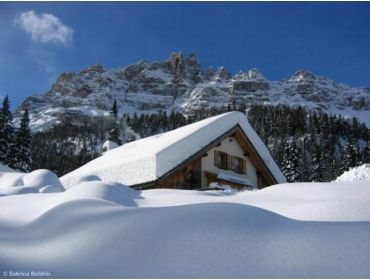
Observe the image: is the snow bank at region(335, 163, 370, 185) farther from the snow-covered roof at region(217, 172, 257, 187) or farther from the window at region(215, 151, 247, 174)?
the window at region(215, 151, 247, 174)

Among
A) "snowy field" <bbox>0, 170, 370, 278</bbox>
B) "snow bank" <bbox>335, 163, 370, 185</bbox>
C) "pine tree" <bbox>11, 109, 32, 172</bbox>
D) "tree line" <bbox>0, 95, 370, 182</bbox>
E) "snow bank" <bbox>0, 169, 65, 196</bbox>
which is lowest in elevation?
"snowy field" <bbox>0, 170, 370, 278</bbox>

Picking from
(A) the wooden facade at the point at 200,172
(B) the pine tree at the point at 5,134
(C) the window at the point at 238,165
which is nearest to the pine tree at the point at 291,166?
(A) the wooden facade at the point at 200,172

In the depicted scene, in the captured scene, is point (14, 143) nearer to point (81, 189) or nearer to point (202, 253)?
point (81, 189)

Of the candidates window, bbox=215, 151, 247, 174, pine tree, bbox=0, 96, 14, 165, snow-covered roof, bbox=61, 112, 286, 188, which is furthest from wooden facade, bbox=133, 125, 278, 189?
pine tree, bbox=0, 96, 14, 165

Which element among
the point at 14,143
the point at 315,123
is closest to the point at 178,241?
the point at 14,143

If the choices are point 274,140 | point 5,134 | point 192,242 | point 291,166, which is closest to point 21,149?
point 5,134

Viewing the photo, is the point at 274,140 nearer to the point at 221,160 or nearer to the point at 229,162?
the point at 229,162

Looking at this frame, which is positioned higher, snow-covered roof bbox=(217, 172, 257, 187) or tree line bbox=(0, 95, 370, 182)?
tree line bbox=(0, 95, 370, 182)

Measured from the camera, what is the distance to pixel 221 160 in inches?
830

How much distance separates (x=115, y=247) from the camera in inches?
134

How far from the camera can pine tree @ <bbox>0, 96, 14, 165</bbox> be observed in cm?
3641

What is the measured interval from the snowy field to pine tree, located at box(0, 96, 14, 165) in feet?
115

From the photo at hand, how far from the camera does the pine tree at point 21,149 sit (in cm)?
3759

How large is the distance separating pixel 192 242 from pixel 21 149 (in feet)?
127
